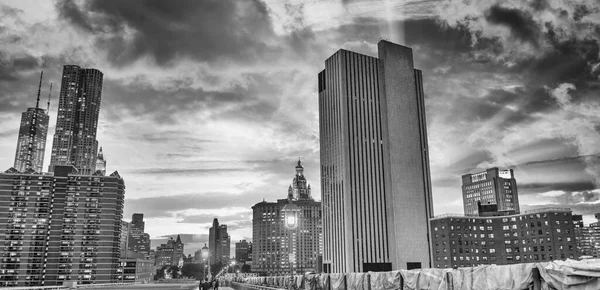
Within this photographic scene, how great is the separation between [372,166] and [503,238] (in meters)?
66.9

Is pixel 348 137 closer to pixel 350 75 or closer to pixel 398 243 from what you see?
pixel 350 75

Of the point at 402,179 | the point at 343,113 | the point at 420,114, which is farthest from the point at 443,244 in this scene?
the point at 343,113

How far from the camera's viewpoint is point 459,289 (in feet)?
65.9

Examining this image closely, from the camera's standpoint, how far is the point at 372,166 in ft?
574

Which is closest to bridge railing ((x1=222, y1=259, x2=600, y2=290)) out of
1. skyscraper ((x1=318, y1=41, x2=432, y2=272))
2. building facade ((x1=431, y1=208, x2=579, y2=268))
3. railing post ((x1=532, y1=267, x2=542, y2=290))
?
railing post ((x1=532, y1=267, x2=542, y2=290))

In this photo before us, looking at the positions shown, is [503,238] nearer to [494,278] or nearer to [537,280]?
[494,278]

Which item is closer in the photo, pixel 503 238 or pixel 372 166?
pixel 372 166

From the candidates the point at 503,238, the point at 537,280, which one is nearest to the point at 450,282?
the point at 537,280

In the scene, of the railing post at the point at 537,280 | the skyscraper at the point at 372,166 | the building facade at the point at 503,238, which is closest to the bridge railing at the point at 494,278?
the railing post at the point at 537,280

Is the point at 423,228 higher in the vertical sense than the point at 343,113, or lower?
lower

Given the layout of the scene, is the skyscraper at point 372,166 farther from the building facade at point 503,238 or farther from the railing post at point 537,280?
the railing post at point 537,280

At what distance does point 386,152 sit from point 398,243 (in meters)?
32.9

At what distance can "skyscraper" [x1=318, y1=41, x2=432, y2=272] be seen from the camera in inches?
6639

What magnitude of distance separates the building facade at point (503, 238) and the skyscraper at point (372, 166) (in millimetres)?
16982
